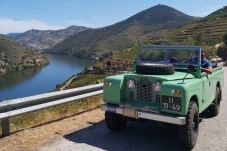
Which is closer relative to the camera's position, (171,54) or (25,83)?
(171,54)

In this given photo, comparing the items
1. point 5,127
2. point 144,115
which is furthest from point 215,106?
point 5,127

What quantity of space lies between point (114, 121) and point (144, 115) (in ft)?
3.65

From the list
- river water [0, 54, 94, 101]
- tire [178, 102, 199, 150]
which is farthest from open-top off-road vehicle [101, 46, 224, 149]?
river water [0, 54, 94, 101]

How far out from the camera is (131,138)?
21.7 feet

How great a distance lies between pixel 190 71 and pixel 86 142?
9.50 feet

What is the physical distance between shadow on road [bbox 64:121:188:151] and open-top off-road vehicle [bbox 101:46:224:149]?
30 centimetres

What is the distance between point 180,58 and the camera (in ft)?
25.8

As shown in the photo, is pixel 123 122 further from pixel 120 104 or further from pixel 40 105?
pixel 40 105

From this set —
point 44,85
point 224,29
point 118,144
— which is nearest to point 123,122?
point 118,144

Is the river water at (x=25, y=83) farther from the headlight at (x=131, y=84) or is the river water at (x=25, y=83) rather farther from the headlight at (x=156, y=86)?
the headlight at (x=156, y=86)

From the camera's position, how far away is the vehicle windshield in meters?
7.66

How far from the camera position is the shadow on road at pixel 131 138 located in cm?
608

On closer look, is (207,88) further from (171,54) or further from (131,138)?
(131,138)

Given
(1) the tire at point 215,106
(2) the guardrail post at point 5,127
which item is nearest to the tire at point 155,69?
(1) the tire at point 215,106
